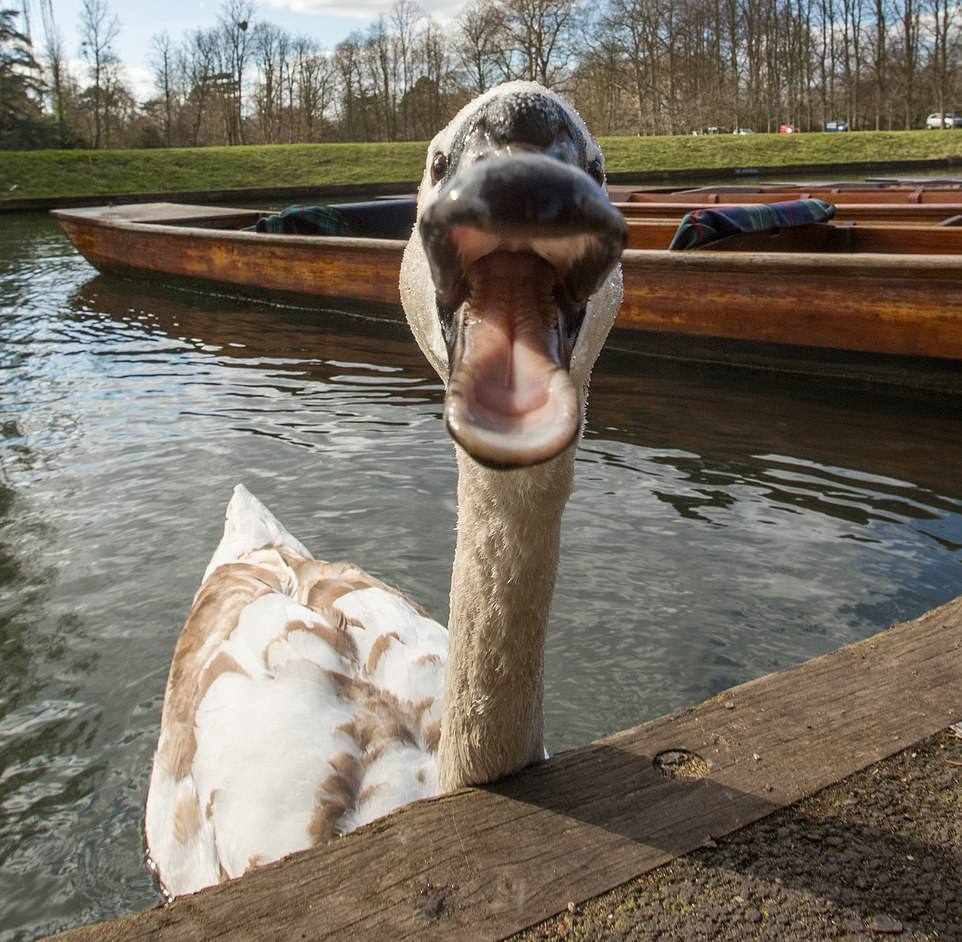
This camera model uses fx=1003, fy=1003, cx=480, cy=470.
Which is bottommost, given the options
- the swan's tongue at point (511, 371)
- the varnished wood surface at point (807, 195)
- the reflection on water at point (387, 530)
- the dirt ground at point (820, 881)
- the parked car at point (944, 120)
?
the reflection on water at point (387, 530)

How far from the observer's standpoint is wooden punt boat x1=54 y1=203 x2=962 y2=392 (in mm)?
6121

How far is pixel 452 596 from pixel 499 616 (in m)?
0.19

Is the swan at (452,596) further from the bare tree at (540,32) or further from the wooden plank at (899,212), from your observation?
the bare tree at (540,32)

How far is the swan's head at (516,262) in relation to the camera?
1017mm

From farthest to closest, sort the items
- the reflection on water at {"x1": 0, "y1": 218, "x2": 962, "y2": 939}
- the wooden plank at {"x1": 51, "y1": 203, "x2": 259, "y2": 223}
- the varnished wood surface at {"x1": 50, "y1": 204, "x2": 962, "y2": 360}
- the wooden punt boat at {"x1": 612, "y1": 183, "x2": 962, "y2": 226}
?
the wooden plank at {"x1": 51, "y1": 203, "x2": 259, "y2": 223} → the wooden punt boat at {"x1": 612, "y1": 183, "x2": 962, "y2": 226} → the varnished wood surface at {"x1": 50, "y1": 204, "x2": 962, "y2": 360} → the reflection on water at {"x1": 0, "y1": 218, "x2": 962, "y2": 939}

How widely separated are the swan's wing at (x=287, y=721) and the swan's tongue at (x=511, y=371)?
1404 mm

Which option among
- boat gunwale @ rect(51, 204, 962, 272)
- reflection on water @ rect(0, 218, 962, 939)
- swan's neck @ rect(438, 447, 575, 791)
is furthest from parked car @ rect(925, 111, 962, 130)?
swan's neck @ rect(438, 447, 575, 791)

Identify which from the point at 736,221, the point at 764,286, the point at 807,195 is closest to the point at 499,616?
the point at 764,286

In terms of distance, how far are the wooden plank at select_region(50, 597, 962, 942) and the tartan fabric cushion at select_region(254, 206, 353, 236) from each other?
28.7 feet

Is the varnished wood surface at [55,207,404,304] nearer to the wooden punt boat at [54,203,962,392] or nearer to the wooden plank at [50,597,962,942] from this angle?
the wooden punt boat at [54,203,962,392]

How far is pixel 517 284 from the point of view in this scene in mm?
1171

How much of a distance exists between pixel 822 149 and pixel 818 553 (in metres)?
34.6

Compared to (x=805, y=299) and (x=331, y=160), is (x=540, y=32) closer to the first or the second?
(x=331, y=160)

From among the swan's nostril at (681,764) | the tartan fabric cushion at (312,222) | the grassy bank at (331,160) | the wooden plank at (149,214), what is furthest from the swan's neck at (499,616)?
the grassy bank at (331,160)
